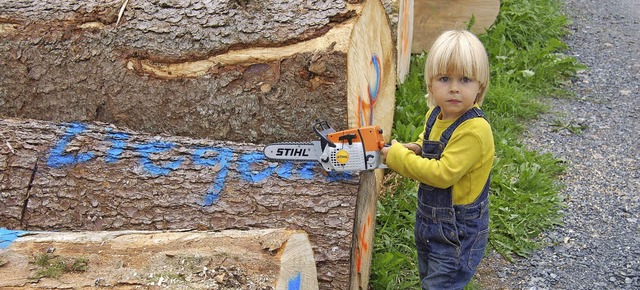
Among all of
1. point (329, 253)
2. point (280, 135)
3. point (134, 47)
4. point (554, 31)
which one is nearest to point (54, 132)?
point (134, 47)

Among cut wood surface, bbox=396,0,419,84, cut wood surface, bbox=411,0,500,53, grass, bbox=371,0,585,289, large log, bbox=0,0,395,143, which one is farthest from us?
cut wood surface, bbox=411,0,500,53

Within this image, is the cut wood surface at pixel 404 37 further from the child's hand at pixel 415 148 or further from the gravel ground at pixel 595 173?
the child's hand at pixel 415 148

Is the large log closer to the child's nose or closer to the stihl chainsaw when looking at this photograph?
the stihl chainsaw

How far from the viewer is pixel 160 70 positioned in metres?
2.90

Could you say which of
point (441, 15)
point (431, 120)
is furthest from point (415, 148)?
point (441, 15)

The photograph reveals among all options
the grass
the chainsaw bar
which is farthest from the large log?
the grass

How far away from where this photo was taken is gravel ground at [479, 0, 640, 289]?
318 cm

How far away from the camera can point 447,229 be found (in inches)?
97.3

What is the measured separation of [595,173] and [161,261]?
2.78 metres

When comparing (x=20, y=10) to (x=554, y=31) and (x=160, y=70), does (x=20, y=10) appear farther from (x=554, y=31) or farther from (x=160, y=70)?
(x=554, y=31)

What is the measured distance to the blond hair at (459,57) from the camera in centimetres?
233

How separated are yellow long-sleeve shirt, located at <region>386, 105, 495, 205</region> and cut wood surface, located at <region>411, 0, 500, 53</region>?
2.88 metres

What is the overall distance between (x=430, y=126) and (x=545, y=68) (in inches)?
112

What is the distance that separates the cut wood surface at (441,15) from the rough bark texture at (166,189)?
2851mm
